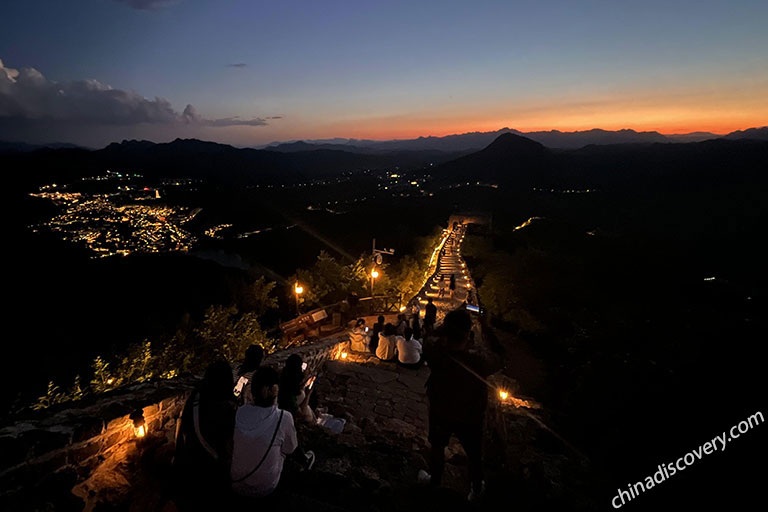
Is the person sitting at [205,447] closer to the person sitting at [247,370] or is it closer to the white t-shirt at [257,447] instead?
the white t-shirt at [257,447]

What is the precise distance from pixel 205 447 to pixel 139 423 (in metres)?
1.51

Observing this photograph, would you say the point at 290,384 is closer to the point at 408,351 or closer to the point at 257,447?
the point at 257,447

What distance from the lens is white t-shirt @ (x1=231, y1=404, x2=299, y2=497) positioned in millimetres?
2467

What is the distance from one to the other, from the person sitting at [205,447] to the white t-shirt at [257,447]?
69mm

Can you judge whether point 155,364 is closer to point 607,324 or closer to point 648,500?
point 648,500

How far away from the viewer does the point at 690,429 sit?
273cm

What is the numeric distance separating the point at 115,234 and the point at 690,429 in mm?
75636

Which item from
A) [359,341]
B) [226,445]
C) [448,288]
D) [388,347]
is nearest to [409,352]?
[388,347]

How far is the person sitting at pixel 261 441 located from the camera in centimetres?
247

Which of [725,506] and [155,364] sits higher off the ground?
[725,506]

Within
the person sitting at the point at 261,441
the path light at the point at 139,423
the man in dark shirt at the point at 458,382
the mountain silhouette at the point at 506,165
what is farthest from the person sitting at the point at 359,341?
the mountain silhouette at the point at 506,165

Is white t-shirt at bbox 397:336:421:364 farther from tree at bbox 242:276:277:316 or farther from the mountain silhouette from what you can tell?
the mountain silhouette

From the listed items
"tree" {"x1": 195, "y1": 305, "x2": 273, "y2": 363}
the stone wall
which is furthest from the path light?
"tree" {"x1": 195, "y1": 305, "x2": 273, "y2": 363}

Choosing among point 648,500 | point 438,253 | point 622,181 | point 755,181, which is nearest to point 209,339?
point 648,500
